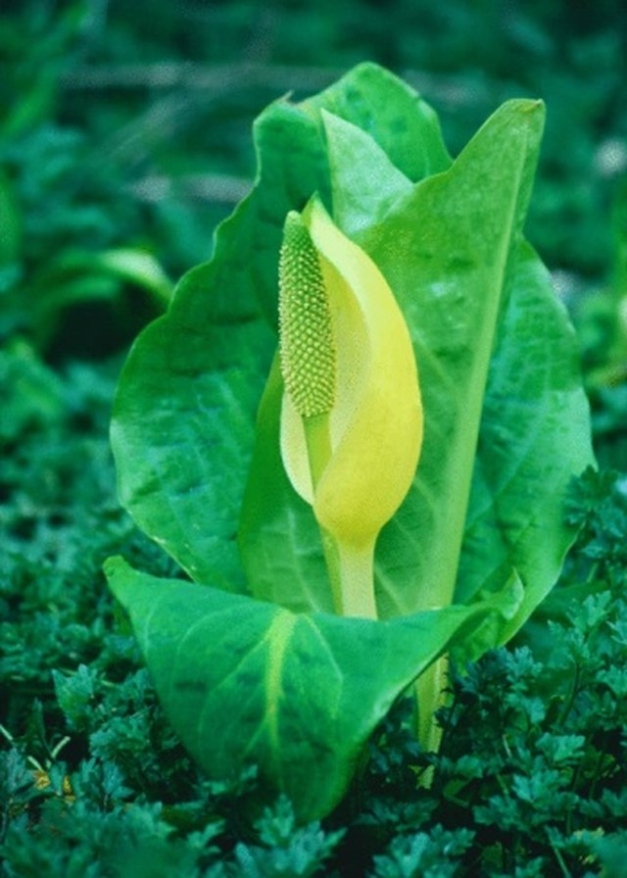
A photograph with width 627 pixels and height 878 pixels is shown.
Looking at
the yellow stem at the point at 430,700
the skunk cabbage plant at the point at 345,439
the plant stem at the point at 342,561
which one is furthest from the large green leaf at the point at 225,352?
the yellow stem at the point at 430,700

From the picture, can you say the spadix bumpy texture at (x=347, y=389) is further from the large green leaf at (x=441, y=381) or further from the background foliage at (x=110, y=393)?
the background foliage at (x=110, y=393)

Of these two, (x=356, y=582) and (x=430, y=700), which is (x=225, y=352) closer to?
(x=356, y=582)

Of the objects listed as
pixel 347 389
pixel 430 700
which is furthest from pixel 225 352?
pixel 430 700

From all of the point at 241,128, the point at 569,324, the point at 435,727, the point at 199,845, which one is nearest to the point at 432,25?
the point at 241,128

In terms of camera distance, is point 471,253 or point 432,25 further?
point 432,25

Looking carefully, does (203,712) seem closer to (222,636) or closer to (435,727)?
(222,636)

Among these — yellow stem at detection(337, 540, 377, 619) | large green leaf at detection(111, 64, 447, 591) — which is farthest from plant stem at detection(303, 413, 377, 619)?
large green leaf at detection(111, 64, 447, 591)

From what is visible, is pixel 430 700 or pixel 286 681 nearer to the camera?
pixel 286 681
